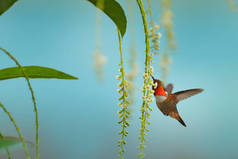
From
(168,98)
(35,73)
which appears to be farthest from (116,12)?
(168,98)

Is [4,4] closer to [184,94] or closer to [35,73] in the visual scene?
[35,73]

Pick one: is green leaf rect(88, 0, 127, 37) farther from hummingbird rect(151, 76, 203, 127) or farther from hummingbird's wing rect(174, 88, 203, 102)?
hummingbird's wing rect(174, 88, 203, 102)

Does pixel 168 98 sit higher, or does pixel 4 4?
pixel 4 4

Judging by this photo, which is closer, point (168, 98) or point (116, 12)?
point (116, 12)

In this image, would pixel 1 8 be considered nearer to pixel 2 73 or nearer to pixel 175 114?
pixel 2 73

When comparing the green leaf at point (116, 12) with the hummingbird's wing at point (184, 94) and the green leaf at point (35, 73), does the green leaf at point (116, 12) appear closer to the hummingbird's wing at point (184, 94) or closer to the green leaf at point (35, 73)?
the green leaf at point (35, 73)

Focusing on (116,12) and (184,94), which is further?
(184,94)

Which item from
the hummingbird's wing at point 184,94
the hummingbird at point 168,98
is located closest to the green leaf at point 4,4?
the hummingbird at point 168,98

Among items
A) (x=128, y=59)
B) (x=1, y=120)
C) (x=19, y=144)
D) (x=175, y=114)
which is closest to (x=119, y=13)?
(x=128, y=59)

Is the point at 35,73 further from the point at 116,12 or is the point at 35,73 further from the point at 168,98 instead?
the point at 168,98

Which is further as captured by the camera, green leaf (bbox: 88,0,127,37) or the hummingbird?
the hummingbird

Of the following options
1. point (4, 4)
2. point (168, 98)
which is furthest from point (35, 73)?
point (168, 98)

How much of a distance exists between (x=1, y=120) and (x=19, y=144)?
6.36 ft

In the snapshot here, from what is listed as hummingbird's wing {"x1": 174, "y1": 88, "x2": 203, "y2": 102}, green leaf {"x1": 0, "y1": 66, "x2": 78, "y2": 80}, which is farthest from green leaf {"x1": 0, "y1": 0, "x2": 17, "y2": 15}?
hummingbird's wing {"x1": 174, "y1": 88, "x2": 203, "y2": 102}
